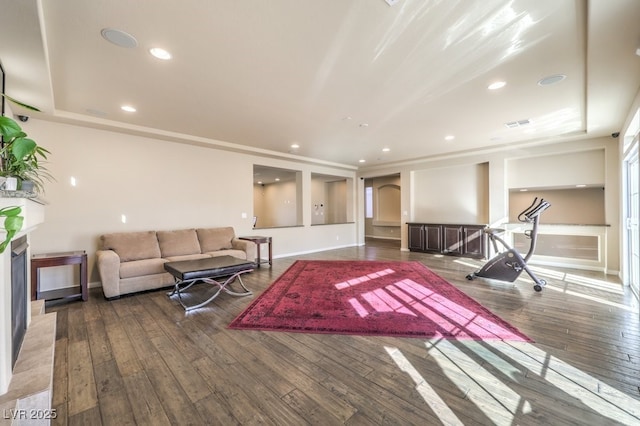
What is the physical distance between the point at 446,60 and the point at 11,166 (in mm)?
3521

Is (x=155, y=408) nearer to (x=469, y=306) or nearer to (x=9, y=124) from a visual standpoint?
(x=9, y=124)

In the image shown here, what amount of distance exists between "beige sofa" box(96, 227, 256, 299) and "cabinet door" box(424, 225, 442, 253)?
490 cm

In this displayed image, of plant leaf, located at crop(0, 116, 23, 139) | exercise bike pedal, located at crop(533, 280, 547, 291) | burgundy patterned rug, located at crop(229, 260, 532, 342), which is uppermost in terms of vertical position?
plant leaf, located at crop(0, 116, 23, 139)

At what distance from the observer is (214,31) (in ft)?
7.36

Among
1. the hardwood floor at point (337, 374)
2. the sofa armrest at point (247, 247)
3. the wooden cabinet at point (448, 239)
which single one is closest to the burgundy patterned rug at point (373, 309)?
the hardwood floor at point (337, 374)

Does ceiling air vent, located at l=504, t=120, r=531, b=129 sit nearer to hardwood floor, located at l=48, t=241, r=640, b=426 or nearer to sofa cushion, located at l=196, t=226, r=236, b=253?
hardwood floor, located at l=48, t=241, r=640, b=426

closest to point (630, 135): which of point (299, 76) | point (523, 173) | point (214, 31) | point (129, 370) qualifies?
point (523, 173)

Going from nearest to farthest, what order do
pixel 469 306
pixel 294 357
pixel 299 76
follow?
pixel 294 357
pixel 299 76
pixel 469 306

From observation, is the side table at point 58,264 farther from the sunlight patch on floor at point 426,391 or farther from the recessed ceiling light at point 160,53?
the sunlight patch on floor at point 426,391

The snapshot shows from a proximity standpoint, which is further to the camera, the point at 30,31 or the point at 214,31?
the point at 214,31

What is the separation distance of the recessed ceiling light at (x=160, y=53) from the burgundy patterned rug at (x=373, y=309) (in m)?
2.77

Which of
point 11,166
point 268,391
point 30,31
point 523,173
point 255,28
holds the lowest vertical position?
point 268,391

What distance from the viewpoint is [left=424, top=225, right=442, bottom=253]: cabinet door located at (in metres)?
7.41

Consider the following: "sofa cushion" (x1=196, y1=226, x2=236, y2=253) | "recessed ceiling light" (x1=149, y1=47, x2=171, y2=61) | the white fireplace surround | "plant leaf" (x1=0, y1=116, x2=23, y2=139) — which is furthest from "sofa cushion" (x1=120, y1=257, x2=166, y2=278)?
"plant leaf" (x1=0, y1=116, x2=23, y2=139)
